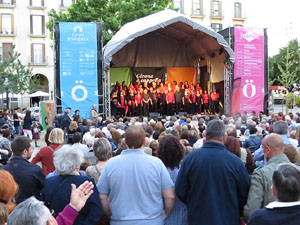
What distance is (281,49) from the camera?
143 feet

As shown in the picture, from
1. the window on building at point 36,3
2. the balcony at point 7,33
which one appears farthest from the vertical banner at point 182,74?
the balcony at point 7,33

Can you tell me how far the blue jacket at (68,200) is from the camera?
8.50 ft

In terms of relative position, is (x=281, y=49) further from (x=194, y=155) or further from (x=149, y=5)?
(x=194, y=155)

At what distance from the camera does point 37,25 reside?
108 feet

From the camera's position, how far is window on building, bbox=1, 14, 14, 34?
104 ft

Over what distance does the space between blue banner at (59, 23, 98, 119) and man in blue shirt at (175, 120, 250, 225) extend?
11.6m

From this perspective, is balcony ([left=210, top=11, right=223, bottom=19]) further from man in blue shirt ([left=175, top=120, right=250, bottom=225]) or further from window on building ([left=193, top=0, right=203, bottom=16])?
man in blue shirt ([left=175, top=120, right=250, bottom=225])

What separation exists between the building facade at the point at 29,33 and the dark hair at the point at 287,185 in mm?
30982

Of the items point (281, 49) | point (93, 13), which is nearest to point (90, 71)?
point (93, 13)

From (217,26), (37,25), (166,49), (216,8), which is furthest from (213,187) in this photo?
(216,8)

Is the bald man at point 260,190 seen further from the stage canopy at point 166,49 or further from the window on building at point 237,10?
the window on building at point 237,10

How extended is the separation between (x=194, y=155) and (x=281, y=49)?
44.4 meters

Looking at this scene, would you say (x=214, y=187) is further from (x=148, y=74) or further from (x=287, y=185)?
(x=148, y=74)

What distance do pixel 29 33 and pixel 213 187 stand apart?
33097mm
